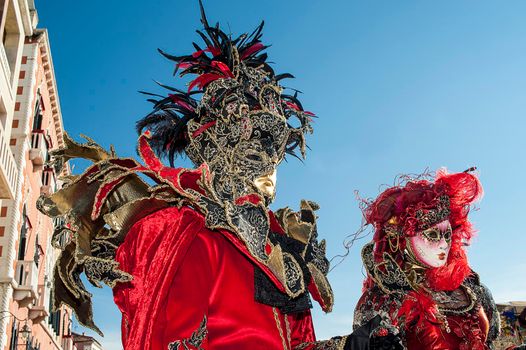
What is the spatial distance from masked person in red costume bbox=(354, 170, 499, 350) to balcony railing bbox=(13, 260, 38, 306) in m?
15.7

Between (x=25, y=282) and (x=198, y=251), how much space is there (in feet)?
55.6

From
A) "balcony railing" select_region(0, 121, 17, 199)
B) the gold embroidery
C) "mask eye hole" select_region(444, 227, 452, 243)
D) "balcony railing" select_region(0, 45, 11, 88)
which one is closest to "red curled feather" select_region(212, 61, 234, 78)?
the gold embroidery

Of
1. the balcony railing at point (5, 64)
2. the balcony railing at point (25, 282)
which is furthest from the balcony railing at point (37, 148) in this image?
the balcony railing at point (5, 64)

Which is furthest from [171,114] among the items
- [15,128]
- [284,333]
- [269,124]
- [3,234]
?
[15,128]

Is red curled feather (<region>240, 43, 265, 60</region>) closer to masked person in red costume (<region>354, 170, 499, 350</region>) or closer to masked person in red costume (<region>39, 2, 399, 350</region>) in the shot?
masked person in red costume (<region>39, 2, 399, 350</region>)

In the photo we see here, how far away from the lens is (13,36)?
58.1 ft

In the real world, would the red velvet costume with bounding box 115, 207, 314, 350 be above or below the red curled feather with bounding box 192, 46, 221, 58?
below

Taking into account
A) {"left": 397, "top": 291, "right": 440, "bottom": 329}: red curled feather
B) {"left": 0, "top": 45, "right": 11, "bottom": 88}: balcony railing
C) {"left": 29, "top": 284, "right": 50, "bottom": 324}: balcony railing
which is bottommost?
{"left": 397, "top": 291, "right": 440, "bottom": 329}: red curled feather

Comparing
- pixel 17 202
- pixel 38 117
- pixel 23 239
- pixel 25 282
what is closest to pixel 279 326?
pixel 17 202

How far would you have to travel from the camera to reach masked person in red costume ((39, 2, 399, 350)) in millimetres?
2807

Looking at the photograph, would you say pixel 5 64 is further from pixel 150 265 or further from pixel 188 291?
pixel 188 291

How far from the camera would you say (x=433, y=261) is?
443 cm

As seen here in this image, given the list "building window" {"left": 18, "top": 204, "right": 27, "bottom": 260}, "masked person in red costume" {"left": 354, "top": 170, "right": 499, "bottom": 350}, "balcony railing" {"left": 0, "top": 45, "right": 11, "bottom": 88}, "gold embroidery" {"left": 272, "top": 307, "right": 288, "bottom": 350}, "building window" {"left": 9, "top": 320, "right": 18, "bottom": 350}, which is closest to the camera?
"gold embroidery" {"left": 272, "top": 307, "right": 288, "bottom": 350}

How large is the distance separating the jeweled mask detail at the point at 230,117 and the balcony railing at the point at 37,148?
1739 centimetres
